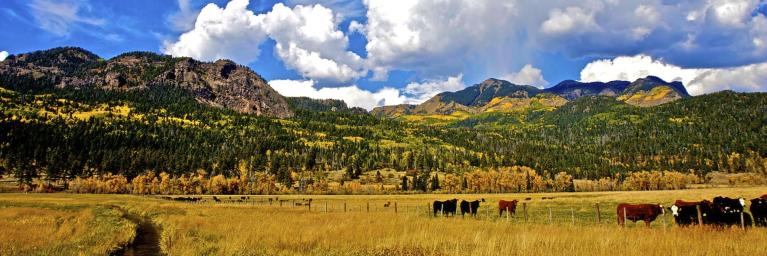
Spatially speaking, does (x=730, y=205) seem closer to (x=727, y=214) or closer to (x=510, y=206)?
(x=727, y=214)

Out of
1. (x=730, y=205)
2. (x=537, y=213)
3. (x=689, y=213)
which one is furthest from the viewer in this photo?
(x=537, y=213)

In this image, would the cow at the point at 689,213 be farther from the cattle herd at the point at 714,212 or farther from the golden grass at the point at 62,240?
the golden grass at the point at 62,240

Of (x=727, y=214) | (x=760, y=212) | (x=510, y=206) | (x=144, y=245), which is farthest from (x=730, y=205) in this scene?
(x=144, y=245)

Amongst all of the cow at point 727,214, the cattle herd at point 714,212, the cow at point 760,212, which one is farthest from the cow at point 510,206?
the cow at point 760,212

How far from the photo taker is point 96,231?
28312 mm

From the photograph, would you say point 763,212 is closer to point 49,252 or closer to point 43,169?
point 49,252

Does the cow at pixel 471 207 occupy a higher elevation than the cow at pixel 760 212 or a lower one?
lower

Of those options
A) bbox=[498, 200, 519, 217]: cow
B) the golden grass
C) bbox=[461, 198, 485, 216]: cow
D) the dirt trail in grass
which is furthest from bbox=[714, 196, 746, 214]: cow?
the golden grass

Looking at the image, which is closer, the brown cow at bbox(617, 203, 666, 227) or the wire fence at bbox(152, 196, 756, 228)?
the brown cow at bbox(617, 203, 666, 227)

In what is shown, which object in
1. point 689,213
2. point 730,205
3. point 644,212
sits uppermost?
point 730,205

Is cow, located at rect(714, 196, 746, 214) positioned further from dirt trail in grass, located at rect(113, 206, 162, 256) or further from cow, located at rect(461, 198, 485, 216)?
dirt trail in grass, located at rect(113, 206, 162, 256)

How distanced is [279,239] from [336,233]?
8.90 ft

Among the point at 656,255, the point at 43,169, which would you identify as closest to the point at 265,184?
the point at 43,169

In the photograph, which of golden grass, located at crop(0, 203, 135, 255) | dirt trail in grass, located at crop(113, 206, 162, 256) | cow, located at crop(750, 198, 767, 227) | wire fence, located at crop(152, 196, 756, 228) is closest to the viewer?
golden grass, located at crop(0, 203, 135, 255)
